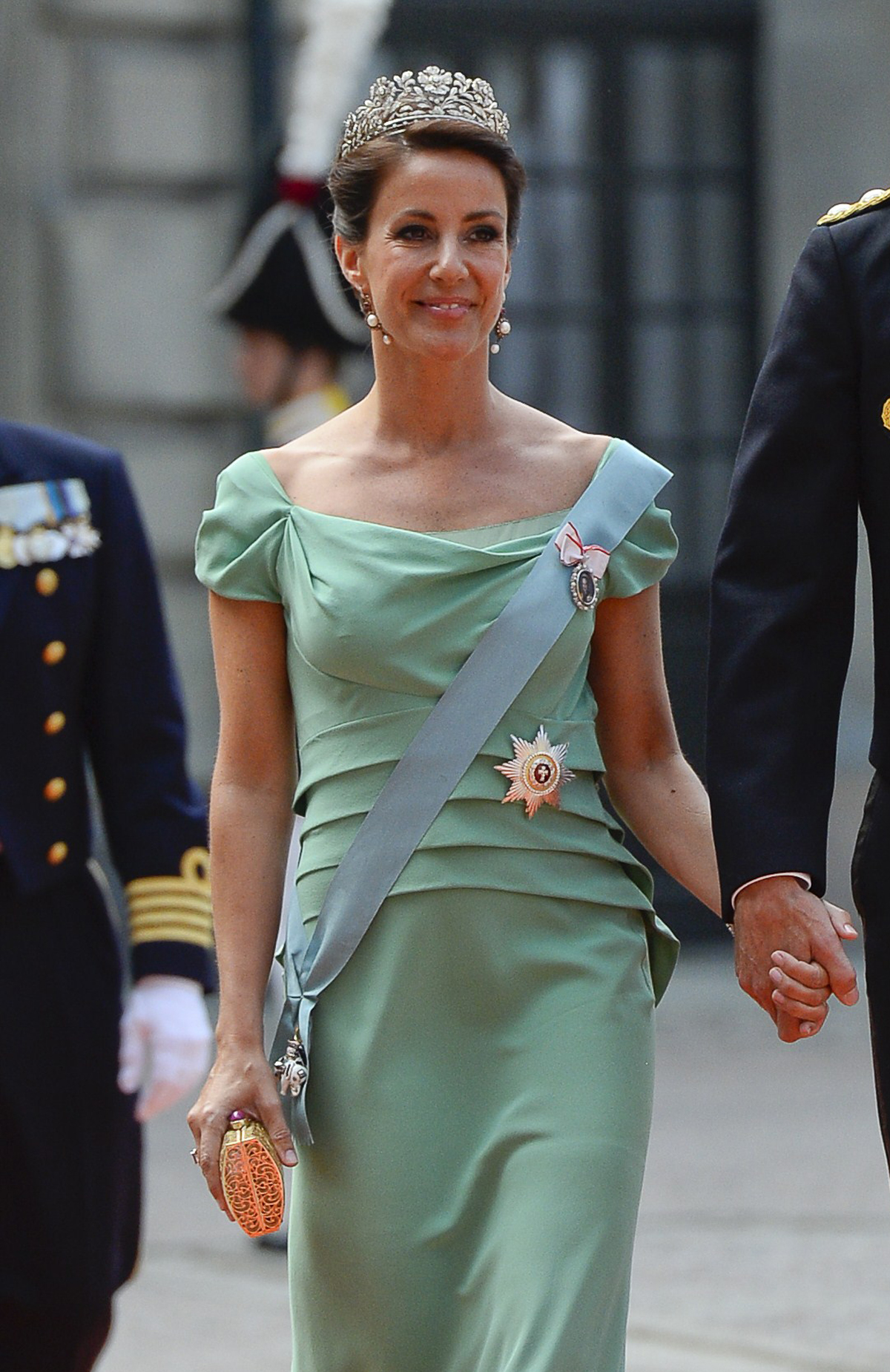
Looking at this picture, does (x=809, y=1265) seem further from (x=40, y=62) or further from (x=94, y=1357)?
(x=40, y=62)

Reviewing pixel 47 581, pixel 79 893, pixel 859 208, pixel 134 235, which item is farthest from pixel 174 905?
pixel 134 235

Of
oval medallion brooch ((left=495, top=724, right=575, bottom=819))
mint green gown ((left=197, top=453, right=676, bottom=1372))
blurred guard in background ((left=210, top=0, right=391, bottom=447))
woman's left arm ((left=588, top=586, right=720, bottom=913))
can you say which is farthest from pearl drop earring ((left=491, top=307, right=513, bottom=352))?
blurred guard in background ((left=210, top=0, right=391, bottom=447))

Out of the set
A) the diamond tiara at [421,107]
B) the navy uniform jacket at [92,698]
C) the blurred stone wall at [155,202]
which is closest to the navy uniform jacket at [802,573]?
the diamond tiara at [421,107]

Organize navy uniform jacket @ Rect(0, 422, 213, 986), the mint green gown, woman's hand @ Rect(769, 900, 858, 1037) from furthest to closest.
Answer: navy uniform jacket @ Rect(0, 422, 213, 986) → the mint green gown → woman's hand @ Rect(769, 900, 858, 1037)

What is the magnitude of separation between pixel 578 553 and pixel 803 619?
→ 32 cm

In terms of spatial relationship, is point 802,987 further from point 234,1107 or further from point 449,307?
point 449,307

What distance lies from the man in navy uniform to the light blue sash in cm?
61

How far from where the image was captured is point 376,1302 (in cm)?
344

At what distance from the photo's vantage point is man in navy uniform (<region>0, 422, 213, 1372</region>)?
4008mm

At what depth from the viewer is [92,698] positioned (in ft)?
13.9

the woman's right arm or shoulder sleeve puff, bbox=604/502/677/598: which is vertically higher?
shoulder sleeve puff, bbox=604/502/677/598

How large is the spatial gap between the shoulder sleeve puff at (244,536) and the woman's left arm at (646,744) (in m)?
0.42

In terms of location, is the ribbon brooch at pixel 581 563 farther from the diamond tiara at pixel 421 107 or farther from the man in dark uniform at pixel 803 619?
the diamond tiara at pixel 421 107

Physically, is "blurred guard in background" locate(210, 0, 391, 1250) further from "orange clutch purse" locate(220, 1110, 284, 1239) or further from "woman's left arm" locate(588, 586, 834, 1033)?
"orange clutch purse" locate(220, 1110, 284, 1239)
